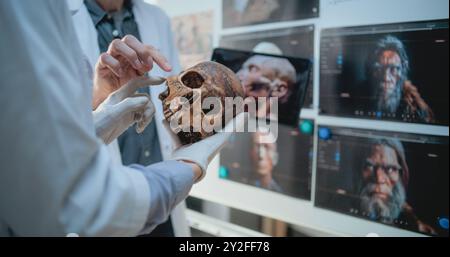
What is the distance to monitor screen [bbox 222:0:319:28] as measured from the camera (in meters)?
0.97

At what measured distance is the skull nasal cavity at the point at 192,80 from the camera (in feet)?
2.45

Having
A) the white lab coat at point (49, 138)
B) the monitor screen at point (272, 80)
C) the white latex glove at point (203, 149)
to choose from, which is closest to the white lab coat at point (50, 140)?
the white lab coat at point (49, 138)

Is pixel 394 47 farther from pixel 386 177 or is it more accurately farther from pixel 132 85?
pixel 132 85

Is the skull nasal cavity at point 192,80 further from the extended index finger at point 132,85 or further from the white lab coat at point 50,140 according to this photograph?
the white lab coat at point 50,140

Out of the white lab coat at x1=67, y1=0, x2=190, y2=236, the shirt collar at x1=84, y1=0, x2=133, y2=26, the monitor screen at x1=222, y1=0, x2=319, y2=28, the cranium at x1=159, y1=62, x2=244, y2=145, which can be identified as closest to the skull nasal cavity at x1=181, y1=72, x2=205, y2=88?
the cranium at x1=159, y1=62, x2=244, y2=145

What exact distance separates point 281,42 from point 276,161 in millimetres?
425

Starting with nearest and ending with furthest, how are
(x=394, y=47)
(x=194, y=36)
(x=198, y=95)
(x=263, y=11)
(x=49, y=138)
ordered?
1. (x=49, y=138)
2. (x=198, y=95)
3. (x=394, y=47)
4. (x=263, y=11)
5. (x=194, y=36)

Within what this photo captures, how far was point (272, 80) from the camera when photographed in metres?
1.10

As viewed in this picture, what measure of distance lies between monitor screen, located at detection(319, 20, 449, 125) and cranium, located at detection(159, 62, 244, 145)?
0.38 meters

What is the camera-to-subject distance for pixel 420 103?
2.78ft

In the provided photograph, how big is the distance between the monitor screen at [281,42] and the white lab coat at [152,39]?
24 cm

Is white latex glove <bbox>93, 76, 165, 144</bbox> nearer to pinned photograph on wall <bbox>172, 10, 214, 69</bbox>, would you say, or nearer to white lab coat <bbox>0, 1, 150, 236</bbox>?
white lab coat <bbox>0, 1, 150, 236</bbox>

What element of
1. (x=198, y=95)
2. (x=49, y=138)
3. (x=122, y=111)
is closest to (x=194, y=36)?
(x=198, y=95)
